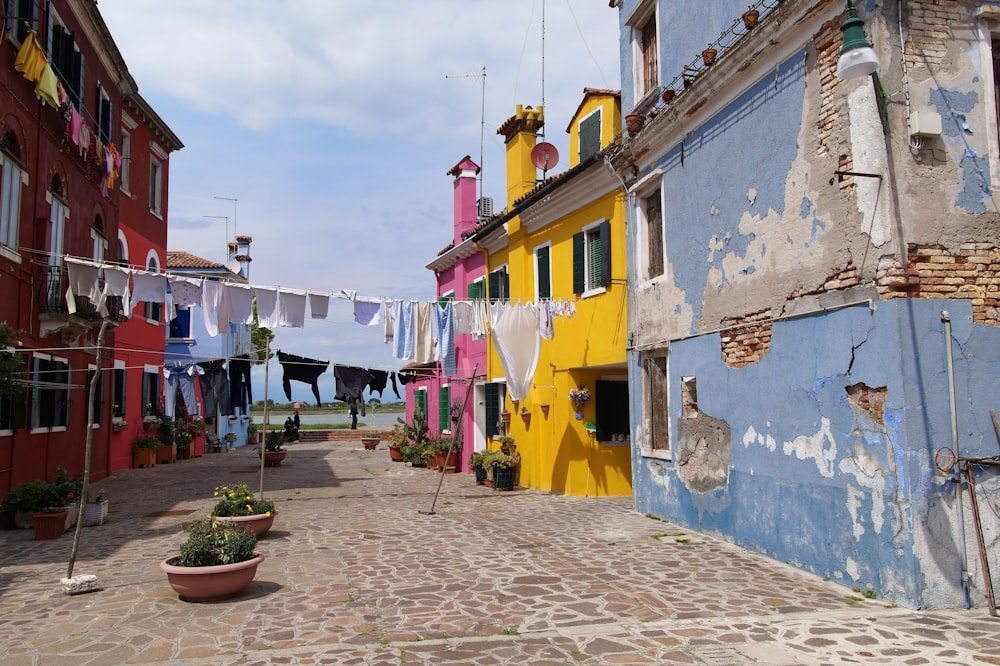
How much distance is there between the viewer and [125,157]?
67.8ft

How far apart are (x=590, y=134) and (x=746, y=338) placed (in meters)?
7.02

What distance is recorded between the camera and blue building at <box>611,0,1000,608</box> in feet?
22.1

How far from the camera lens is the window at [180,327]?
2665 centimetres

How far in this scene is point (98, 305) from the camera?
11227 mm

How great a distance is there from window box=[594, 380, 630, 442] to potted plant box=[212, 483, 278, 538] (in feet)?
21.9

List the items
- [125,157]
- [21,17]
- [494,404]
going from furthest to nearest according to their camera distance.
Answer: [125,157]
[494,404]
[21,17]

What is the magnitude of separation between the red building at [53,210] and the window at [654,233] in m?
8.09

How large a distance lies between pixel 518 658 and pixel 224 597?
3.38m

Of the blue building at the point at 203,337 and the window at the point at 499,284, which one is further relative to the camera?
the blue building at the point at 203,337

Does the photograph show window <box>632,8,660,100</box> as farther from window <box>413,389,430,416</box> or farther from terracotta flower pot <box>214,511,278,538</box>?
window <box>413,389,430,416</box>

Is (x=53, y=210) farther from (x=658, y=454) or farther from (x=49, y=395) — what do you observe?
(x=658, y=454)

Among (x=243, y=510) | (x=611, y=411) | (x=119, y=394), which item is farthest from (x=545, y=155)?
(x=119, y=394)

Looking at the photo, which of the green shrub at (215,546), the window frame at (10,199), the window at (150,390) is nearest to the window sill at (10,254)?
the window frame at (10,199)

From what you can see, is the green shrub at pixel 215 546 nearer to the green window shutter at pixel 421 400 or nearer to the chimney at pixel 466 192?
the chimney at pixel 466 192
